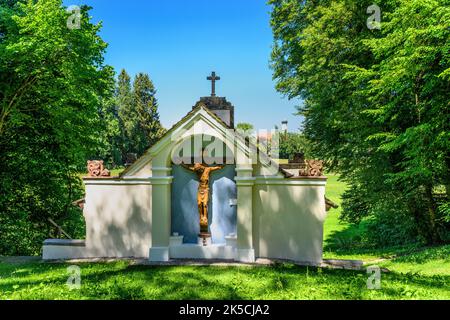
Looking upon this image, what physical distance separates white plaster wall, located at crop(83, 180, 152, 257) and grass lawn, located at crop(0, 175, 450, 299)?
0.85m

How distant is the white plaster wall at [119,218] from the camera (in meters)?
10.0

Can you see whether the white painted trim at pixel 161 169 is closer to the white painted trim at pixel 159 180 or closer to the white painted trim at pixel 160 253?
the white painted trim at pixel 159 180

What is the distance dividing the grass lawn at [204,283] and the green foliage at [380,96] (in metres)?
5.03

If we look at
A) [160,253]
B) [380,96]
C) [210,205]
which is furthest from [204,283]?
[380,96]

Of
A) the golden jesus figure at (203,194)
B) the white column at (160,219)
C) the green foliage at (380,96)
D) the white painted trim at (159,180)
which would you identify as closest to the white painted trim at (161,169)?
the white column at (160,219)

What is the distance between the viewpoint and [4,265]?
9844 millimetres

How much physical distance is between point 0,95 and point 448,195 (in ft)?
65.3

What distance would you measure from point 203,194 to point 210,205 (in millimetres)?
454

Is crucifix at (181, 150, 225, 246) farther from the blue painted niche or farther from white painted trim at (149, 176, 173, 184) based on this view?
white painted trim at (149, 176, 173, 184)

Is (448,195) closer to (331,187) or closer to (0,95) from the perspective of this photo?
(0,95)

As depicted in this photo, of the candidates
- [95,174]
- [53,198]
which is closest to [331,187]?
[53,198]

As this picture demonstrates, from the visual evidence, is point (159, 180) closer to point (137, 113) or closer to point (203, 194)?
point (203, 194)

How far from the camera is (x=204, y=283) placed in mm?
7133

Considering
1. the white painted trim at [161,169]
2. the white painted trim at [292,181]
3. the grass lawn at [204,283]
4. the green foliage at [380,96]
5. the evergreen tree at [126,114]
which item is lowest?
the grass lawn at [204,283]
